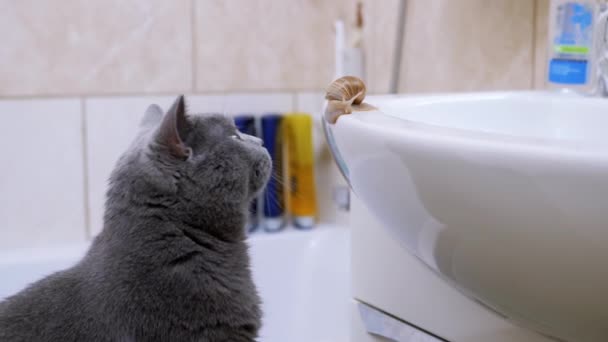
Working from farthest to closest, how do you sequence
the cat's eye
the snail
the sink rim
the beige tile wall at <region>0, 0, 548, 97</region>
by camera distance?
the beige tile wall at <region>0, 0, 548, 97</region>
the cat's eye
the snail
the sink rim

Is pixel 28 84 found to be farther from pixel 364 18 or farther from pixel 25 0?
pixel 364 18

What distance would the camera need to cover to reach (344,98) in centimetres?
62

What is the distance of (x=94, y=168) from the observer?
62.1 inches

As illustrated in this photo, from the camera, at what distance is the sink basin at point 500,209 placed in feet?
1.26

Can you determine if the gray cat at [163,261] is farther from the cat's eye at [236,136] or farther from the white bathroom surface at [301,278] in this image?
the white bathroom surface at [301,278]

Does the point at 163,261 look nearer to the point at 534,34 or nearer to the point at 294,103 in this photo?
the point at 534,34

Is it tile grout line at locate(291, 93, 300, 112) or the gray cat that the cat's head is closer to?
the gray cat

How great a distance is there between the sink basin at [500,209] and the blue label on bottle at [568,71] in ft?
1.54

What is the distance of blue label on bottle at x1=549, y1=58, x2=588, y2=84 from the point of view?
35.7 inches

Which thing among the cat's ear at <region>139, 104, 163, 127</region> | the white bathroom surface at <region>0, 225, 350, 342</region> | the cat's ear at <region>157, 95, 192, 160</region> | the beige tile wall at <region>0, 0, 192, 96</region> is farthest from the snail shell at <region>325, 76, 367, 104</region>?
the beige tile wall at <region>0, 0, 192, 96</region>

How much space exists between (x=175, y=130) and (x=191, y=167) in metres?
0.05

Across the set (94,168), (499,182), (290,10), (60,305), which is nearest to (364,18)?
(290,10)

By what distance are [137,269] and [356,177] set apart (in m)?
0.29

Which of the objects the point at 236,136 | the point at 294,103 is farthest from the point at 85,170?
the point at 236,136
